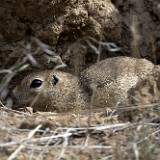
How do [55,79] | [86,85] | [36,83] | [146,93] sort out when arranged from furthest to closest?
[55,79]
[36,83]
[86,85]
[146,93]

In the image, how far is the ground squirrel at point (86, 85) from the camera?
6324mm

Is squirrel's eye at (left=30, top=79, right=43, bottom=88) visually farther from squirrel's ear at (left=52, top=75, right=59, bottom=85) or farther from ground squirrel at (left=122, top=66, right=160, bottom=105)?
ground squirrel at (left=122, top=66, right=160, bottom=105)

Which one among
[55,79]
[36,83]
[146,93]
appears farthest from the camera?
[55,79]

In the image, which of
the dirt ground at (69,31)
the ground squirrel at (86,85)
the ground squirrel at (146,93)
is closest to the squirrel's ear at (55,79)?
the ground squirrel at (86,85)

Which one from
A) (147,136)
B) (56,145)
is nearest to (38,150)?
(56,145)

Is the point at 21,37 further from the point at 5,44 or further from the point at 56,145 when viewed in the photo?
the point at 56,145

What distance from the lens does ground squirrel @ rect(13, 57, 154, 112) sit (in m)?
6.32

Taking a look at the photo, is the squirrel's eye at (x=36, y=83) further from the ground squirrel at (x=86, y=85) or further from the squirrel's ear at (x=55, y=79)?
the squirrel's ear at (x=55, y=79)

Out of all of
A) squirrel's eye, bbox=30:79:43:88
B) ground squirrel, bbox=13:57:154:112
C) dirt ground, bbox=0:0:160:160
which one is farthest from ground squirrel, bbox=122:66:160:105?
squirrel's eye, bbox=30:79:43:88

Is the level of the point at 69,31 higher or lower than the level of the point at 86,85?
higher

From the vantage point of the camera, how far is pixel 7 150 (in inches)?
134

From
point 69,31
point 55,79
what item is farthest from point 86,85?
point 69,31

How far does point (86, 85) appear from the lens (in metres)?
6.65

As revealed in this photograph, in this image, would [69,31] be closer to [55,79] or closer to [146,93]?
[55,79]
